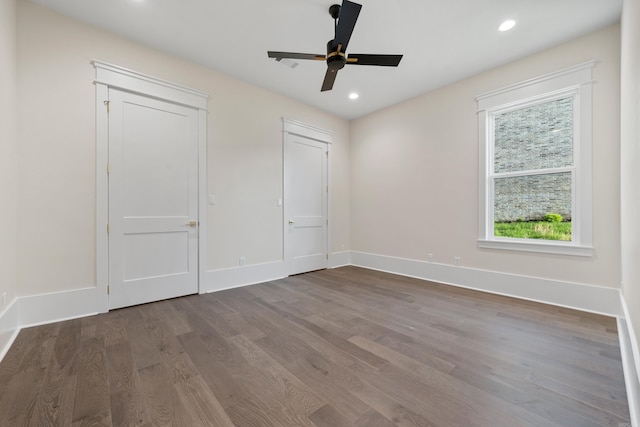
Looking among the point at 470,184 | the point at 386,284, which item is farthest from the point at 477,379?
the point at 470,184

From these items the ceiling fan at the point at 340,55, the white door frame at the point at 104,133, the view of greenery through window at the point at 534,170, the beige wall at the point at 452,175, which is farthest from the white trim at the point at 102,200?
the view of greenery through window at the point at 534,170

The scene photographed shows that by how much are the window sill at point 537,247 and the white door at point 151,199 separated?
400 cm

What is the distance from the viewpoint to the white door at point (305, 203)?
4457mm

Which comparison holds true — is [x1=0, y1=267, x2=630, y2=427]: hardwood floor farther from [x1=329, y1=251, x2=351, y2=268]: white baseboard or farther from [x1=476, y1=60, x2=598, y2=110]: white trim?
[x1=476, y1=60, x2=598, y2=110]: white trim

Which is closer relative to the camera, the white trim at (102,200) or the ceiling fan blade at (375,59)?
the ceiling fan blade at (375,59)

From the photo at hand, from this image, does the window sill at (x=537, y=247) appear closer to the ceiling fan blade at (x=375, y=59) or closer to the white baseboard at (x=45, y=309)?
the ceiling fan blade at (x=375, y=59)

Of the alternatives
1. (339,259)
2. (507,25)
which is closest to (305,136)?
(339,259)

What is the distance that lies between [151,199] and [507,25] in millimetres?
4364

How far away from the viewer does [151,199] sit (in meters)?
3.08

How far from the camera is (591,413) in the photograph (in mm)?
1371

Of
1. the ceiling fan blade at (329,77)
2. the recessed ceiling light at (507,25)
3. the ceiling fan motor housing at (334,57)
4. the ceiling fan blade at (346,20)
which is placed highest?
the recessed ceiling light at (507,25)

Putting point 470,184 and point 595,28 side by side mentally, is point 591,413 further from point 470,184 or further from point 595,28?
point 595,28

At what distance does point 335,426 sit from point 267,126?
3.88 m

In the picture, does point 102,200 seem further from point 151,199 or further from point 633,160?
point 633,160
